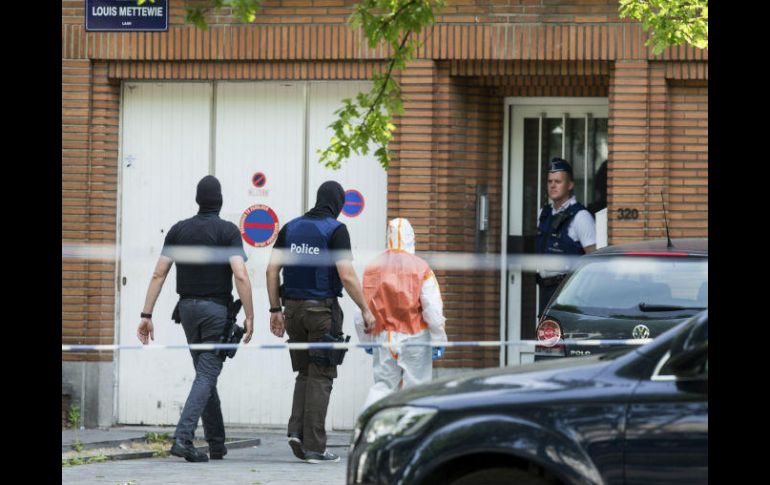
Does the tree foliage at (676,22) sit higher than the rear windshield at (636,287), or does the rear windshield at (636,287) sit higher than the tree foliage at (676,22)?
the tree foliage at (676,22)

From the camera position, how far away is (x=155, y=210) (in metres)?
13.7

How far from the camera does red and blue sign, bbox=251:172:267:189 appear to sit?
44.3 ft

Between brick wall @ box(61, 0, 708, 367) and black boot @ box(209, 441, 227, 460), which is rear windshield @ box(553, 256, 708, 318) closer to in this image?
black boot @ box(209, 441, 227, 460)

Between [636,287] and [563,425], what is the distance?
4166 mm

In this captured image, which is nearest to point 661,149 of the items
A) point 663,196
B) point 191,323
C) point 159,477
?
point 663,196

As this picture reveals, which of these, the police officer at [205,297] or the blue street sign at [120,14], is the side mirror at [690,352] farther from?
the blue street sign at [120,14]

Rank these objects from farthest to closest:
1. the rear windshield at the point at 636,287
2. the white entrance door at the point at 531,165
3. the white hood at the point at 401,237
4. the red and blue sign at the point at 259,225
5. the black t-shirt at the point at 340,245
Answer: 1. the white entrance door at the point at 531,165
2. the red and blue sign at the point at 259,225
3. the white hood at the point at 401,237
4. the black t-shirt at the point at 340,245
5. the rear windshield at the point at 636,287

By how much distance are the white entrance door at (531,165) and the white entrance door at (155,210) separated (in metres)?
2.93

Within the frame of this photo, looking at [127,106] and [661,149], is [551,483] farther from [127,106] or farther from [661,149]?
[127,106]

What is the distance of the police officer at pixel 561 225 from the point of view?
1288 centimetres

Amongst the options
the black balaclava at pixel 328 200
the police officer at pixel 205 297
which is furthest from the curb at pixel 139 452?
the black balaclava at pixel 328 200

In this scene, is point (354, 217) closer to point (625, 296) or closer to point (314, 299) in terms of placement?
point (314, 299)

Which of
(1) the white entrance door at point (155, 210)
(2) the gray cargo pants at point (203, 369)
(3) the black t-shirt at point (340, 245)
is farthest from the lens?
(1) the white entrance door at point (155, 210)

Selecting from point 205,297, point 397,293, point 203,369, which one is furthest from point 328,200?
point 203,369
